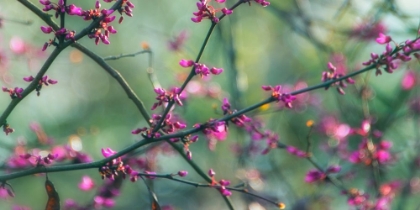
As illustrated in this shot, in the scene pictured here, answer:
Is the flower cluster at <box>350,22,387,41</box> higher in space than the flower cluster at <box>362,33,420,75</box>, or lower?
higher

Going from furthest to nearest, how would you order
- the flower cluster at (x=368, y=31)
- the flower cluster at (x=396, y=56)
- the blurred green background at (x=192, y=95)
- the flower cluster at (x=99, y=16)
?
the blurred green background at (x=192, y=95) → the flower cluster at (x=368, y=31) → the flower cluster at (x=396, y=56) → the flower cluster at (x=99, y=16)

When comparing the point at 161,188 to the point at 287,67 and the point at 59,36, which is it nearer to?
the point at 287,67

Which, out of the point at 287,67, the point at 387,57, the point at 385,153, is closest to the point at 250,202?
the point at 385,153

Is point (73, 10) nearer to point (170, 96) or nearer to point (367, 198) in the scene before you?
point (170, 96)

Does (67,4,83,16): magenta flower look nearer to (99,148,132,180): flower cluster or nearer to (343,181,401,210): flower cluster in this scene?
(99,148,132,180): flower cluster

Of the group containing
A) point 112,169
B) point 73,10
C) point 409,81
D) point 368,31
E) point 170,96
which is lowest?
point 112,169

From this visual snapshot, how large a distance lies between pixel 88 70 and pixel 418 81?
7.44 m

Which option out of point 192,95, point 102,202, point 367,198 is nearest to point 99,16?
point 102,202

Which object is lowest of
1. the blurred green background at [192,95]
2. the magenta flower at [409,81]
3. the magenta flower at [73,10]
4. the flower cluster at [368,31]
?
the magenta flower at [73,10]

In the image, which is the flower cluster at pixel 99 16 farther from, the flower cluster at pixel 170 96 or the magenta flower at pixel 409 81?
the magenta flower at pixel 409 81

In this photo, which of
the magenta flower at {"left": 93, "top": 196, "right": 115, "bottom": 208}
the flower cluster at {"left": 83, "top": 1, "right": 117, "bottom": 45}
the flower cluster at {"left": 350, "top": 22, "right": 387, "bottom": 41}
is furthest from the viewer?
the flower cluster at {"left": 350, "top": 22, "right": 387, "bottom": 41}

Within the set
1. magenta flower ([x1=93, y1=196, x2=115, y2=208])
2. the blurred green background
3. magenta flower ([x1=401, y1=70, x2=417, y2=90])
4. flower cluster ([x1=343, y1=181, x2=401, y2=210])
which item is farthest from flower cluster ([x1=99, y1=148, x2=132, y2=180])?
magenta flower ([x1=401, y1=70, x2=417, y2=90])

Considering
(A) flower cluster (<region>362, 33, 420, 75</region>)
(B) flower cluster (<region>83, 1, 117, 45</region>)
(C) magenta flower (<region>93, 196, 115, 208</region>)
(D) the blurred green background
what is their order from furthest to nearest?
(D) the blurred green background → (C) magenta flower (<region>93, 196, 115, 208</region>) → (A) flower cluster (<region>362, 33, 420, 75</region>) → (B) flower cluster (<region>83, 1, 117, 45</region>)

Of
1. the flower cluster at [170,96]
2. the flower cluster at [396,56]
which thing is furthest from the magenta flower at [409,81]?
the flower cluster at [170,96]
